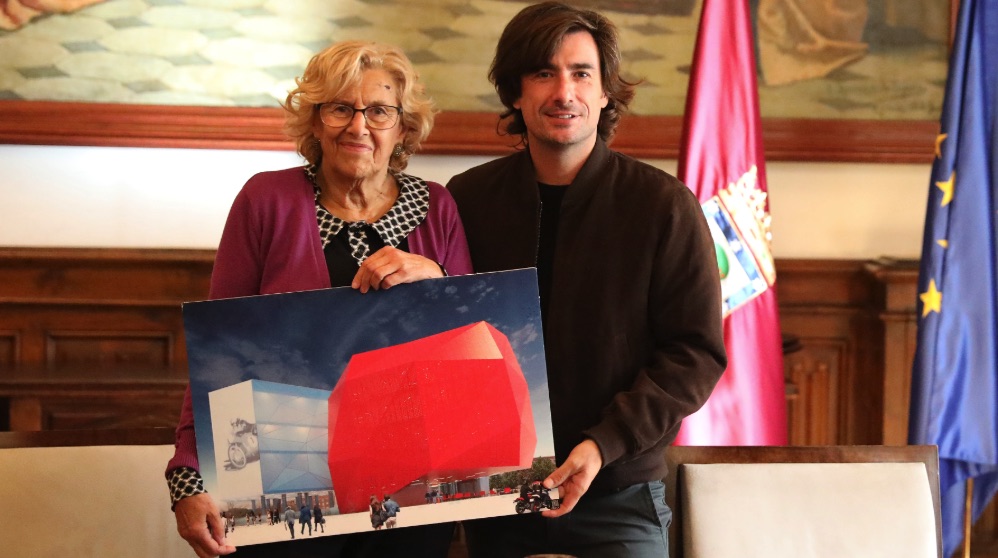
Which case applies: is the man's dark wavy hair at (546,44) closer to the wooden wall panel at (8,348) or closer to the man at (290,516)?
the man at (290,516)

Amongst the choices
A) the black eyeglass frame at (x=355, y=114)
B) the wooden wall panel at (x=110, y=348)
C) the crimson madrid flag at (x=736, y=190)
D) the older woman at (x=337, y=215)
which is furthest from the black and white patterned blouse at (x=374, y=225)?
the wooden wall panel at (x=110, y=348)

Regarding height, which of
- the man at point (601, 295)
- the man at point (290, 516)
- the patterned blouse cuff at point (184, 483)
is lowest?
the man at point (290, 516)

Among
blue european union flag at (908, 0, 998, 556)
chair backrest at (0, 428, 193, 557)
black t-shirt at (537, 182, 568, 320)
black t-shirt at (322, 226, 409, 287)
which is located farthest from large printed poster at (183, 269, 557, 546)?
blue european union flag at (908, 0, 998, 556)

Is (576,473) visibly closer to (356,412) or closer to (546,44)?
(356,412)

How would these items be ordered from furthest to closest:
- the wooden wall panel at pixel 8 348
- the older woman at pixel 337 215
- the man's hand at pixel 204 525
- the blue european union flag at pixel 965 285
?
the wooden wall panel at pixel 8 348, the blue european union flag at pixel 965 285, the older woman at pixel 337 215, the man's hand at pixel 204 525

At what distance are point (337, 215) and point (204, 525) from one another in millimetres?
564

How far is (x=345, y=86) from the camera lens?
172 centimetres

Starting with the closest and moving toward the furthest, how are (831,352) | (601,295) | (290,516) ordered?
1. (290,516)
2. (601,295)
3. (831,352)

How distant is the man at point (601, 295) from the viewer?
5.97ft

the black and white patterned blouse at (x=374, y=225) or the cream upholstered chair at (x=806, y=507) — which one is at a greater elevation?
the black and white patterned blouse at (x=374, y=225)

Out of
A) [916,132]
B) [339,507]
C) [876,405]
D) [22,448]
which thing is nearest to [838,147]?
[916,132]

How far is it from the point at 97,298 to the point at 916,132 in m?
2.75

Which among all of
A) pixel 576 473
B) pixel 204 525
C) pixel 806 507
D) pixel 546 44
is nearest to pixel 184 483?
pixel 204 525

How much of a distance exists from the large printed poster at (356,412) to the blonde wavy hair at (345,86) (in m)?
0.33
